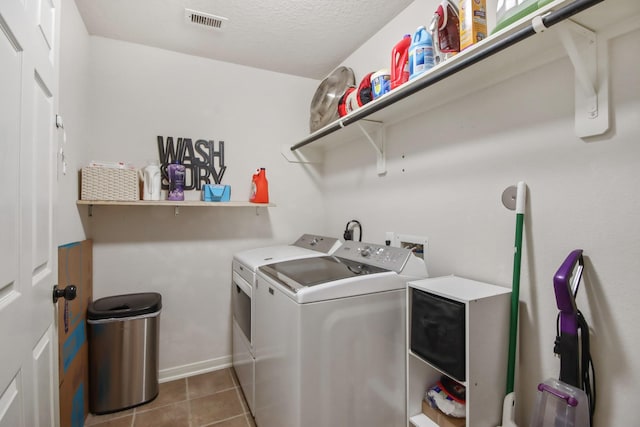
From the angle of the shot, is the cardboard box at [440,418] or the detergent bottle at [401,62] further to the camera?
the detergent bottle at [401,62]

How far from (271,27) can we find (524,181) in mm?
1898

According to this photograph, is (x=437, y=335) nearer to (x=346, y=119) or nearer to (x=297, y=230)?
(x=346, y=119)

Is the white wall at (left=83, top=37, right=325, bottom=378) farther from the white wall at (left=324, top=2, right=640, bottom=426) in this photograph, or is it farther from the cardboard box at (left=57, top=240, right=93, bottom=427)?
the white wall at (left=324, top=2, right=640, bottom=426)

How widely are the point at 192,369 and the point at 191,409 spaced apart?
0.46m

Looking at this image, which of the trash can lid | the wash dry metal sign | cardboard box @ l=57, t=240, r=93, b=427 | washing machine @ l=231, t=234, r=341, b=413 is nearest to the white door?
cardboard box @ l=57, t=240, r=93, b=427

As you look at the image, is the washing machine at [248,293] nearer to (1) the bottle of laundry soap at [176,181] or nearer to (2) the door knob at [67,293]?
(1) the bottle of laundry soap at [176,181]

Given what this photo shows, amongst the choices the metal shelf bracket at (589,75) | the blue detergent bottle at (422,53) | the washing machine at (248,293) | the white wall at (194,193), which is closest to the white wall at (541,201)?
the metal shelf bracket at (589,75)

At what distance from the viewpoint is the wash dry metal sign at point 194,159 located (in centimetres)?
238

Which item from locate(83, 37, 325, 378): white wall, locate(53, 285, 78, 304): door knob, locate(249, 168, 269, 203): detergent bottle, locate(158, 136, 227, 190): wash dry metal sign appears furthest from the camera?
locate(249, 168, 269, 203): detergent bottle

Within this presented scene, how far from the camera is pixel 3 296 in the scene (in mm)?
719

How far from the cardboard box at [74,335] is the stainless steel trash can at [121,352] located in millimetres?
57

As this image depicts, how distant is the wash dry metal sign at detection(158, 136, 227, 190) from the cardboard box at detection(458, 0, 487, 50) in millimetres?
1968

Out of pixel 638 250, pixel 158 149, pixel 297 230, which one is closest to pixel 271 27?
pixel 158 149

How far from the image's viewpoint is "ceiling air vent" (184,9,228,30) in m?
1.96
